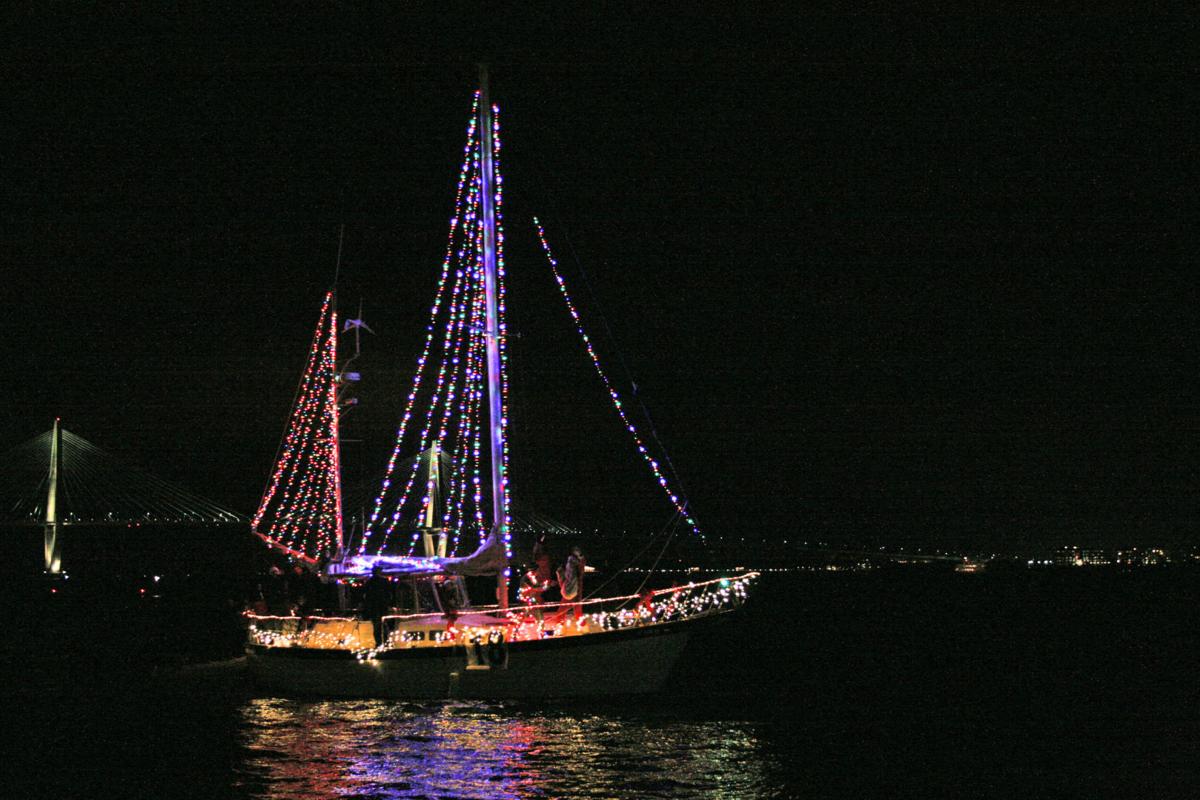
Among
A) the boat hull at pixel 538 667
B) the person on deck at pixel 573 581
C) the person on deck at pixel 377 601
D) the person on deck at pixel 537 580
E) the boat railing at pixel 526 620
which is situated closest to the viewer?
the boat hull at pixel 538 667

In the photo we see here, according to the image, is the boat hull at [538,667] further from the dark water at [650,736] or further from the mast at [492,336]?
the mast at [492,336]

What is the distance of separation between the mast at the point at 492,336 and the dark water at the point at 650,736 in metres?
4.19

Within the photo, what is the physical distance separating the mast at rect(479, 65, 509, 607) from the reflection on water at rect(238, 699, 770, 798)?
4.16 metres

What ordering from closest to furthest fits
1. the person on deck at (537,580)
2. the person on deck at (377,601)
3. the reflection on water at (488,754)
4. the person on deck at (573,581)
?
the reflection on water at (488,754) < the person on deck at (573,581) < the person on deck at (537,580) < the person on deck at (377,601)

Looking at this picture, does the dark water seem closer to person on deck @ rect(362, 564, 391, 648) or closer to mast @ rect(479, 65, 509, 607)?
person on deck @ rect(362, 564, 391, 648)

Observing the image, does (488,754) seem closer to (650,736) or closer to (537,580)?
(650,736)

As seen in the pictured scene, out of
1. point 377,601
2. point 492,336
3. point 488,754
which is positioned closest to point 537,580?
point 377,601

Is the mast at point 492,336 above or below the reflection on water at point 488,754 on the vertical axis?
above

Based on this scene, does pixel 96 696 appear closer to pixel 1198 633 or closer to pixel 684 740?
pixel 684 740

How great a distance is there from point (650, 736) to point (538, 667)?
3.85 metres

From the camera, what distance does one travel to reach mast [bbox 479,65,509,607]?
2959 cm

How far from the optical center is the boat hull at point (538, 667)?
90.8 feet

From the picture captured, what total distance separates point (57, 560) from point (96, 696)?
10466cm

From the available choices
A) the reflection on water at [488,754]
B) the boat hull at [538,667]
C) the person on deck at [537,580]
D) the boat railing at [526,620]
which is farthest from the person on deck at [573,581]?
the reflection on water at [488,754]
